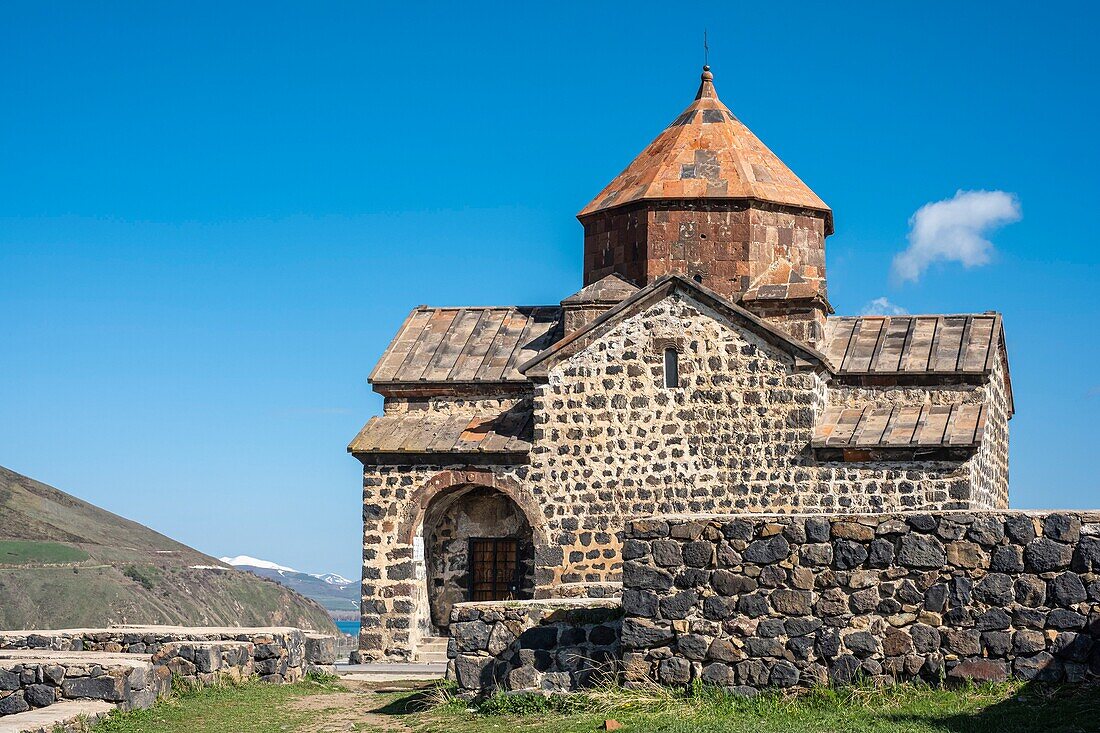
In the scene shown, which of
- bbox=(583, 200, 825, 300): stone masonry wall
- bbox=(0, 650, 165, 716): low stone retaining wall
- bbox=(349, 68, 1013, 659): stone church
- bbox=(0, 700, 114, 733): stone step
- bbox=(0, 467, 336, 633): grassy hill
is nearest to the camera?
bbox=(0, 700, 114, 733): stone step

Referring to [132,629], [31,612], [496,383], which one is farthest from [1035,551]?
[31,612]

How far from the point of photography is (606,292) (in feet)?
66.3

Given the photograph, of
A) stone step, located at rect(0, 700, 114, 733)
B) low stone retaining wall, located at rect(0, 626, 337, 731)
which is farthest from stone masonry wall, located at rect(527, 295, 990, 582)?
stone step, located at rect(0, 700, 114, 733)

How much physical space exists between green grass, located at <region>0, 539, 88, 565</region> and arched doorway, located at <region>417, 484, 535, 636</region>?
1694cm

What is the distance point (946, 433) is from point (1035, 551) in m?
7.85

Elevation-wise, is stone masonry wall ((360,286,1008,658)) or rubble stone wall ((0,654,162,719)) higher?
stone masonry wall ((360,286,1008,658))

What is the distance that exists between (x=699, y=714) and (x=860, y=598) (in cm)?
154

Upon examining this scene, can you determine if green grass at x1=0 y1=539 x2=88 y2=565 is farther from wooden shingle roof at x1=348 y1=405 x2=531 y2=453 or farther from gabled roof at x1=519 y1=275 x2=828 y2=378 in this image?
gabled roof at x1=519 y1=275 x2=828 y2=378

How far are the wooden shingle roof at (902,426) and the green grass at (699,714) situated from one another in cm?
768

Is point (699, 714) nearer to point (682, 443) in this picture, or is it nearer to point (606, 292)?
point (682, 443)

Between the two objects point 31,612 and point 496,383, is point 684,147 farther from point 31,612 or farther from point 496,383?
point 31,612

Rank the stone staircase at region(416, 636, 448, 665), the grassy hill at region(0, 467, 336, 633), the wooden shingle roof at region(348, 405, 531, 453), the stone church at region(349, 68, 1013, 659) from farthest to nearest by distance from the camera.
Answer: the grassy hill at region(0, 467, 336, 633)
the wooden shingle roof at region(348, 405, 531, 453)
the stone staircase at region(416, 636, 448, 665)
the stone church at region(349, 68, 1013, 659)

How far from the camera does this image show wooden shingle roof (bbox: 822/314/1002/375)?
19.0 meters

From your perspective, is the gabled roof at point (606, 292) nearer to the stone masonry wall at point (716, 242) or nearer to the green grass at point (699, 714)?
the stone masonry wall at point (716, 242)
